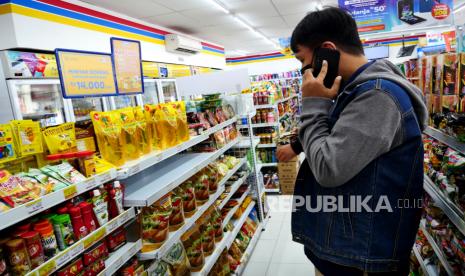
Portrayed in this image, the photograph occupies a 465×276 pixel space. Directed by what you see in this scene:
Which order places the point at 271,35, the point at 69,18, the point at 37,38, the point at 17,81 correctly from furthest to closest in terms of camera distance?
1. the point at 271,35
2. the point at 69,18
3. the point at 37,38
4. the point at 17,81

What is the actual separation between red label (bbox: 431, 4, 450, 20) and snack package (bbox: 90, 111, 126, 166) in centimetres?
465

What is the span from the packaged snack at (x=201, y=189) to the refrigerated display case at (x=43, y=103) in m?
3.40

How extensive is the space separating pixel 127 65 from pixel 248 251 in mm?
2440

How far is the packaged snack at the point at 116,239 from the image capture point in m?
1.57

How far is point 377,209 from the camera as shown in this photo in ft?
3.48

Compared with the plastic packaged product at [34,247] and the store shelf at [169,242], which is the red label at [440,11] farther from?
the plastic packaged product at [34,247]

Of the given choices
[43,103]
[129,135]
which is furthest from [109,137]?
[43,103]

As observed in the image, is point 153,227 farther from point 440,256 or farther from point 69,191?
point 440,256

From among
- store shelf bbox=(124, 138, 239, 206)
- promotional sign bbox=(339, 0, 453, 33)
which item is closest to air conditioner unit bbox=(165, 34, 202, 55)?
A: promotional sign bbox=(339, 0, 453, 33)

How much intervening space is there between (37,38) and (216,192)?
392 centimetres

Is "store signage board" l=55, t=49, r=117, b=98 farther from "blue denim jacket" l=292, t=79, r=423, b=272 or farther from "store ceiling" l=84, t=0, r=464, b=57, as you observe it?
"store ceiling" l=84, t=0, r=464, b=57

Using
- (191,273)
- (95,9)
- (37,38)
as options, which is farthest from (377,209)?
(95,9)

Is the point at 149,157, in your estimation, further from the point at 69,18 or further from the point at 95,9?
the point at 95,9

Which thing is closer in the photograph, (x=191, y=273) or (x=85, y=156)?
(x=85, y=156)
